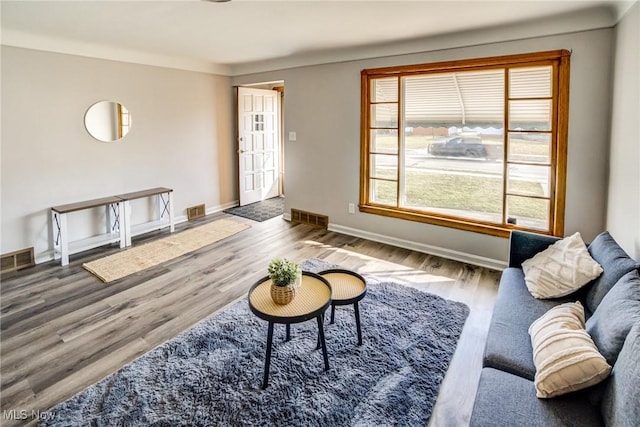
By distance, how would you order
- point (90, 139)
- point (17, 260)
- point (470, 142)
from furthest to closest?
point (90, 139) < point (470, 142) < point (17, 260)

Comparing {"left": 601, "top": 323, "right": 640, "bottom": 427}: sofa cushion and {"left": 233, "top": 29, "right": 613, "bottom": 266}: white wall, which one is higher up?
{"left": 233, "top": 29, "right": 613, "bottom": 266}: white wall

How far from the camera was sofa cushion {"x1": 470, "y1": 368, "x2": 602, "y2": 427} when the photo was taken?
138 cm

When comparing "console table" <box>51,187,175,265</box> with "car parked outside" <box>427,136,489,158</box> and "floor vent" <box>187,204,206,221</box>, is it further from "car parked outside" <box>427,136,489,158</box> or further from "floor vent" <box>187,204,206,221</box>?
"car parked outside" <box>427,136,489,158</box>

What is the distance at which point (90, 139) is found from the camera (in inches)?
174

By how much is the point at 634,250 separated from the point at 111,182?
5321 millimetres

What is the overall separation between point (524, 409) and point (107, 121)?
5077mm

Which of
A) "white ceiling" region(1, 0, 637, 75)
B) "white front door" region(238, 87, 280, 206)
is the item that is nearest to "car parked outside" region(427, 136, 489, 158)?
"white ceiling" region(1, 0, 637, 75)

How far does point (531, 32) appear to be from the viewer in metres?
3.32

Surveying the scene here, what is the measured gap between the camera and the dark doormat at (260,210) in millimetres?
5871

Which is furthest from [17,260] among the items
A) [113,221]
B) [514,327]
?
[514,327]

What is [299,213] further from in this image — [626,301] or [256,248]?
[626,301]

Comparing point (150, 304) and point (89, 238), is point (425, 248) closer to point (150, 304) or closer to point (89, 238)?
point (150, 304)

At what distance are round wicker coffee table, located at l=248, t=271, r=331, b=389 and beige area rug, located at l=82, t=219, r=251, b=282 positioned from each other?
2115 millimetres

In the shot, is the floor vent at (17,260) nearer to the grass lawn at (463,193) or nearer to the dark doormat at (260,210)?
the dark doormat at (260,210)
